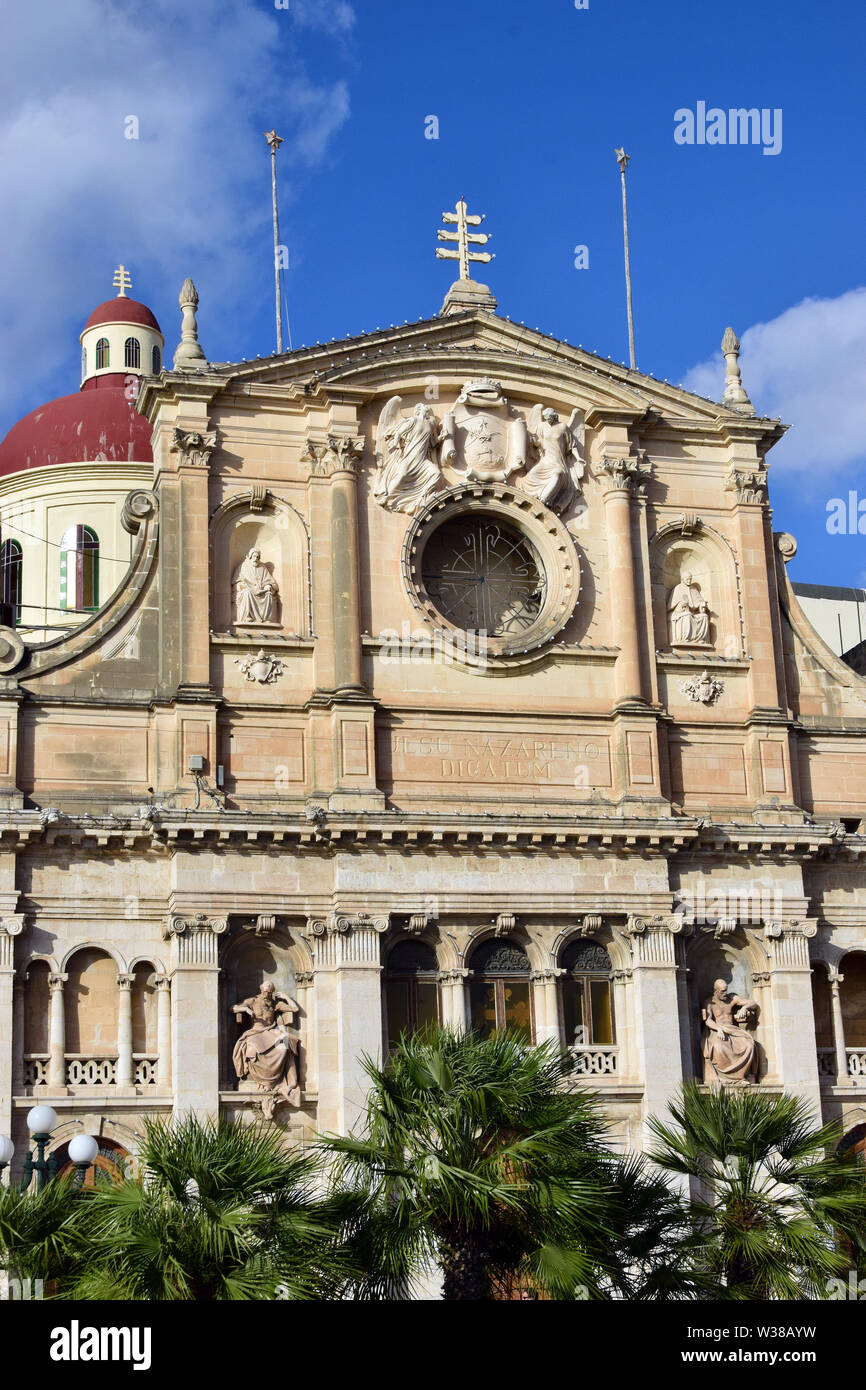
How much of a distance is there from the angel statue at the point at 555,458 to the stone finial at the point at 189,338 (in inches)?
253

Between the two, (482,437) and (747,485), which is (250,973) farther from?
(747,485)

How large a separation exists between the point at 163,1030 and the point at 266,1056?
70.7 inches

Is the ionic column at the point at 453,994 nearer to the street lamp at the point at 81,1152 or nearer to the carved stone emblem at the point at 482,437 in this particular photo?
the carved stone emblem at the point at 482,437

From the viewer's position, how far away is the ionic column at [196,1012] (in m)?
31.8

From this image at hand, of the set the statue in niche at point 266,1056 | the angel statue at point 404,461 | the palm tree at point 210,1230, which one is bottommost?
the palm tree at point 210,1230

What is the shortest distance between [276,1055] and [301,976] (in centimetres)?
157

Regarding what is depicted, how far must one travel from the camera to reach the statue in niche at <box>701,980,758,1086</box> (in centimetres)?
3456

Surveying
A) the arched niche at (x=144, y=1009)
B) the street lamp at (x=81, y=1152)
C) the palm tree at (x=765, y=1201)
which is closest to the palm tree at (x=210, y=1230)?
the street lamp at (x=81, y=1152)

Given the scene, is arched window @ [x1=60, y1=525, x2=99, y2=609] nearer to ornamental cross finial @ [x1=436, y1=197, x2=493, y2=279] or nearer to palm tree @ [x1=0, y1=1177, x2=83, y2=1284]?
ornamental cross finial @ [x1=436, y1=197, x2=493, y2=279]

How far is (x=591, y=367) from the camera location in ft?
125

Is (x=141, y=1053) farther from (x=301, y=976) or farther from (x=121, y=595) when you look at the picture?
(x=121, y=595)

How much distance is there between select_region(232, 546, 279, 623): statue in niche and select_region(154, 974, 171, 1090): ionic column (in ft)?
21.5
